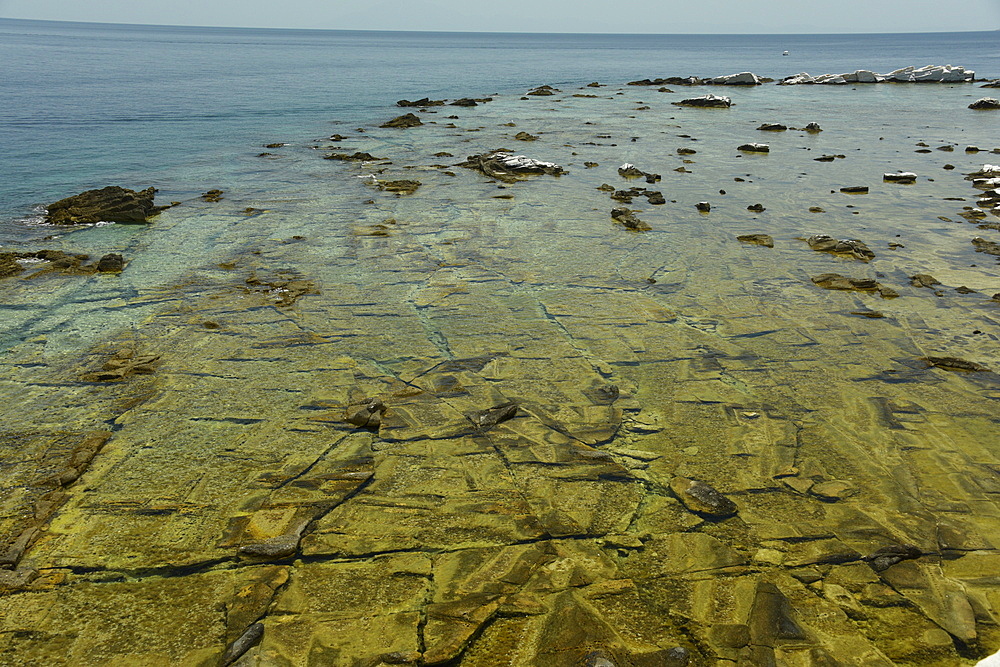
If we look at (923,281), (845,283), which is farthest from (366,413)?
(923,281)

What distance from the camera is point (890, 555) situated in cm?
385

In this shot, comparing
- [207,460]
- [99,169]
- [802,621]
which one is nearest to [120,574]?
[207,460]

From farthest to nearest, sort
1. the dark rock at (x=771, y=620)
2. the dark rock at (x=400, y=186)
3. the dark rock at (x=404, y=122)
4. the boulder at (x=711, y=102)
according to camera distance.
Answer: the boulder at (x=711, y=102), the dark rock at (x=404, y=122), the dark rock at (x=400, y=186), the dark rock at (x=771, y=620)

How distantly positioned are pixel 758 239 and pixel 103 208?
496 inches

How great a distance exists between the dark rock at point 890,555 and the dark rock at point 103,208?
42.4ft

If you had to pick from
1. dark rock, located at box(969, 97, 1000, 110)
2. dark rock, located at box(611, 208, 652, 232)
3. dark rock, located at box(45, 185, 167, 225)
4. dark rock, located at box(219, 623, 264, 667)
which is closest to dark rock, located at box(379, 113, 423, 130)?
dark rock, located at box(45, 185, 167, 225)

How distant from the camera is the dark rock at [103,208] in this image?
39.1ft

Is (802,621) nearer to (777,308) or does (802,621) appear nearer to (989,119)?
(777,308)

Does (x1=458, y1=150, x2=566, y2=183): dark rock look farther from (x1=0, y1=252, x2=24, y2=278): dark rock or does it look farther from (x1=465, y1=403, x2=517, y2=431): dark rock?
(x1=465, y1=403, x2=517, y2=431): dark rock

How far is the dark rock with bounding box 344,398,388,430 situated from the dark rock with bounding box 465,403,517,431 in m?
0.78

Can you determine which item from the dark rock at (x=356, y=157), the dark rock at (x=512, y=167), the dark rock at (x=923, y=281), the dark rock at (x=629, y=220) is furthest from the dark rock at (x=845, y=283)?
the dark rock at (x=356, y=157)

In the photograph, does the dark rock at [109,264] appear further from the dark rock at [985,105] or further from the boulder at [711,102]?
the dark rock at [985,105]

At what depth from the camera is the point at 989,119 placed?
26.7 m

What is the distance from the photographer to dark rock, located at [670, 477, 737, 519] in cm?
427
